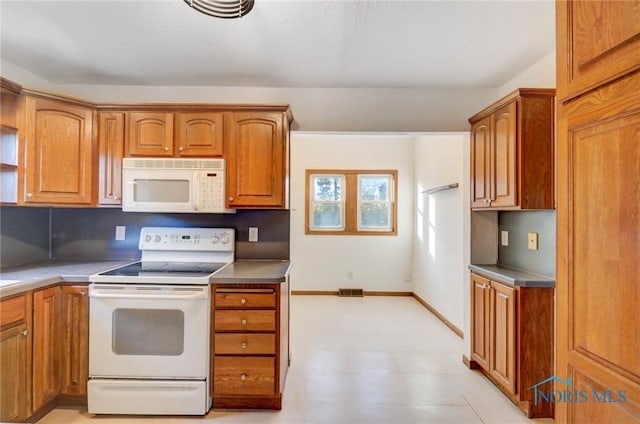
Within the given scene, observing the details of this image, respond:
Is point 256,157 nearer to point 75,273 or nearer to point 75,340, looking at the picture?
point 75,273

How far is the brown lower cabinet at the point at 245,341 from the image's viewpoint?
2121mm

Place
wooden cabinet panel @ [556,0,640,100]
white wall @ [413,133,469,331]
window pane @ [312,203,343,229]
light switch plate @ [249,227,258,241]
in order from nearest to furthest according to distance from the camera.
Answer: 1. wooden cabinet panel @ [556,0,640,100]
2. light switch plate @ [249,227,258,241]
3. white wall @ [413,133,469,331]
4. window pane @ [312,203,343,229]

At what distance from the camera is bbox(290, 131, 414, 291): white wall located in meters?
5.34

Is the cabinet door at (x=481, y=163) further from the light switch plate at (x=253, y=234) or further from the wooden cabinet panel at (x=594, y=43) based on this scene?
the light switch plate at (x=253, y=234)

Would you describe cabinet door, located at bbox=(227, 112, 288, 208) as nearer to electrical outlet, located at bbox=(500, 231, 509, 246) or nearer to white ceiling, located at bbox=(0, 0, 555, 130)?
white ceiling, located at bbox=(0, 0, 555, 130)

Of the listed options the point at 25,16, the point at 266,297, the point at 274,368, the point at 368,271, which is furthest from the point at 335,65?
the point at 368,271

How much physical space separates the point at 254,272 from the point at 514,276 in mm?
1816

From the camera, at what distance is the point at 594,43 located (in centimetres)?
93

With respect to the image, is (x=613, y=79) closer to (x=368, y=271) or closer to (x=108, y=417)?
(x=108, y=417)

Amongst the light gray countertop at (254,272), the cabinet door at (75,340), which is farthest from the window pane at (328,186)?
the cabinet door at (75,340)

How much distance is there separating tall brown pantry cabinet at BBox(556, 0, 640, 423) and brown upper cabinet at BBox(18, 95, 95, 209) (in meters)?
2.92

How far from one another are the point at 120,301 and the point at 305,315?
8.38 feet

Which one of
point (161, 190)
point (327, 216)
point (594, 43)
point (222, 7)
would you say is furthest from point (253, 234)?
point (327, 216)
